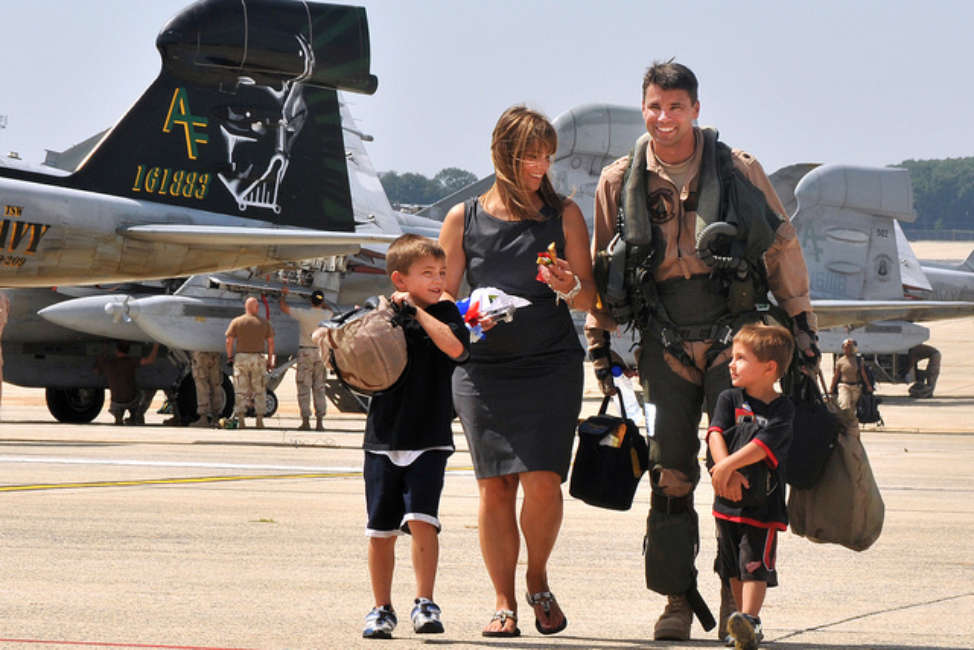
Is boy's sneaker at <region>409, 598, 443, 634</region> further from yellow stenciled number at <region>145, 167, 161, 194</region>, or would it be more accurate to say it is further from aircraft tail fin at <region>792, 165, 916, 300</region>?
aircraft tail fin at <region>792, 165, 916, 300</region>

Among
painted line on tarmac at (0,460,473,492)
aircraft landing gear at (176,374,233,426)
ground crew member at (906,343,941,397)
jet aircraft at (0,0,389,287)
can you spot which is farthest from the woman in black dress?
ground crew member at (906,343,941,397)

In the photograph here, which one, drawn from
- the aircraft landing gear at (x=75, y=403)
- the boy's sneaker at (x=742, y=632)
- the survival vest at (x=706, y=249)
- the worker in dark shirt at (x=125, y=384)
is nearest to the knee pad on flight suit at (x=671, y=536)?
the survival vest at (x=706, y=249)

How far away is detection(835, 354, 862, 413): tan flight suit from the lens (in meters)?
22.9

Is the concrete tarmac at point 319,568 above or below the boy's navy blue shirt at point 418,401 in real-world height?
below

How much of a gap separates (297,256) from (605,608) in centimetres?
1457

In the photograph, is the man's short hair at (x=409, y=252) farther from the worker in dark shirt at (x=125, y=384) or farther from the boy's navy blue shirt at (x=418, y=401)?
the worker in dark shirt at (x=125, y=384)

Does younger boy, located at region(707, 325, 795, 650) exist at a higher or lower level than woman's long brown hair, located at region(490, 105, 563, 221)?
lower

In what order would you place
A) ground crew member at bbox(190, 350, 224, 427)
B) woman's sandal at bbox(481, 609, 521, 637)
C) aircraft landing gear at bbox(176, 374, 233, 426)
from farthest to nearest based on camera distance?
1. aircraft landing gear at bbox(176, 374, 233, 426)
2. ground crew member at bbox(190, 350, 224, 427)
3. woman's sandal at bbox(481, 609, 521, 637)

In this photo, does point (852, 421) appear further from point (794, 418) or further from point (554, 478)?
point (554, 478)

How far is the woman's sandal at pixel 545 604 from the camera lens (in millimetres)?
4793

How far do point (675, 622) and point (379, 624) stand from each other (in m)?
1.01

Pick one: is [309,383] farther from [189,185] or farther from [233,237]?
[189,185]

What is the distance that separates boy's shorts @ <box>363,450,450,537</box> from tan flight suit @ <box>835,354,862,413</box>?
61.6 ft

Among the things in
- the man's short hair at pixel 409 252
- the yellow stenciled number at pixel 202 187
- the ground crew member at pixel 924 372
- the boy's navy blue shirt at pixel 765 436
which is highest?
the yellow stenciled number at pixel 202 187
